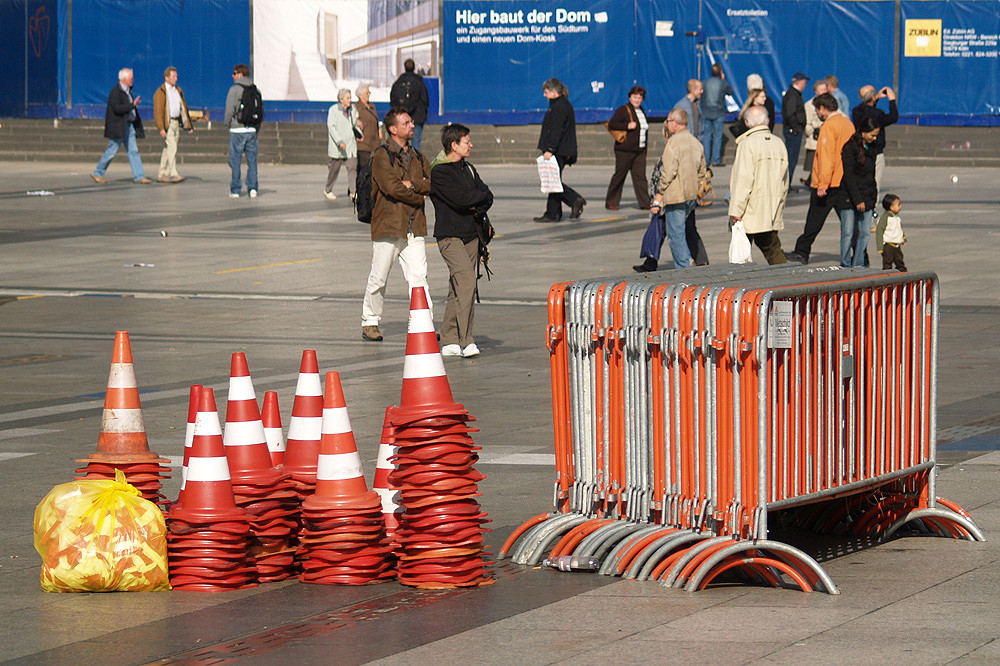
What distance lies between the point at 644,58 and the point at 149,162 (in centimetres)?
1034

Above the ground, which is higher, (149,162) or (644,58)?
(644,58)

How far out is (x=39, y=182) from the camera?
30641 mm

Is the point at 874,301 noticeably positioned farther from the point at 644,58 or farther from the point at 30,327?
the point at 644,58

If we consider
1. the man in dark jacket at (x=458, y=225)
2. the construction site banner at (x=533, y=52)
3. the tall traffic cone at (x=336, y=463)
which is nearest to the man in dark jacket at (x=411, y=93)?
the construction site banner at (x=533, y=52)

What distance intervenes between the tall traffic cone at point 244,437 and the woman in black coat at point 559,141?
1611 centimetres

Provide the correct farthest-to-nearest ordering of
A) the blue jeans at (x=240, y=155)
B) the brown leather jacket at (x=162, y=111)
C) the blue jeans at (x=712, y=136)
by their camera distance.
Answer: the brown leather jacket at (x=162, y=111) → the blue jeans at (x=712, y=136) → the blue jeans at (x=240, y=155)

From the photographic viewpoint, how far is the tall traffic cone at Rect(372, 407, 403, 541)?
22.2 ft

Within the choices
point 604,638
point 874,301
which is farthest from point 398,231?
point 604,638

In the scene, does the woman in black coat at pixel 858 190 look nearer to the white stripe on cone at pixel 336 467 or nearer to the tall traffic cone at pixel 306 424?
the tall traffic cone at pixel 306 424

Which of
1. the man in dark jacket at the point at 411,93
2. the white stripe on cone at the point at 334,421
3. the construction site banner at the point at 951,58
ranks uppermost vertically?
the construction site banner at the point at 951,58

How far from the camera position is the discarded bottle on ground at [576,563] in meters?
6.69

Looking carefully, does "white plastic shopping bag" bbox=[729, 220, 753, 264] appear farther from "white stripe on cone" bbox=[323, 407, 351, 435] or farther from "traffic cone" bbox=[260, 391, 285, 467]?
"white stripe on cone" bbox=[323, 407, 351, 435]

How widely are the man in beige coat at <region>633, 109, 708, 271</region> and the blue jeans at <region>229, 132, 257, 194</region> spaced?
447 inches

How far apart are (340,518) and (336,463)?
21cm
